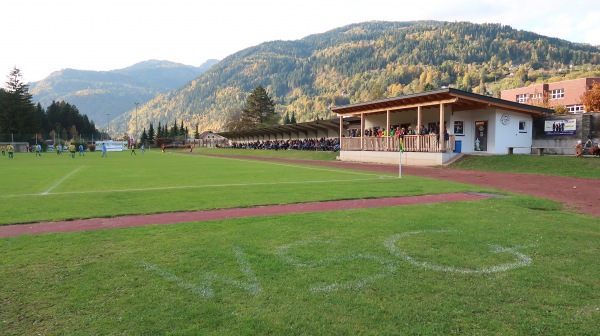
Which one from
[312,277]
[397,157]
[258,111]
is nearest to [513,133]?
[397,157]

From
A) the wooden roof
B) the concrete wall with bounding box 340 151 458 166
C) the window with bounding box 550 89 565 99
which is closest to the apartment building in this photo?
the window with bounding box 550 89 565 99

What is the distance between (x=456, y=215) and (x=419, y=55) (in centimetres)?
20305

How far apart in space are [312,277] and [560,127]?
1233 inches

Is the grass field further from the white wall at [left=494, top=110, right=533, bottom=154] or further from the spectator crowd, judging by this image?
the spectator crowd

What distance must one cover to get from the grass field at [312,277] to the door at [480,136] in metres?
22.4

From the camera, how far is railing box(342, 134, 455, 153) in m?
27.9

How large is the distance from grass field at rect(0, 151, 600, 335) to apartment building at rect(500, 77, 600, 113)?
86.4m

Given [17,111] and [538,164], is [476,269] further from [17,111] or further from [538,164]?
[17,111]

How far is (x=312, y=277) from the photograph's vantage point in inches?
190

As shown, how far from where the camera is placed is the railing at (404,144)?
27891 mm

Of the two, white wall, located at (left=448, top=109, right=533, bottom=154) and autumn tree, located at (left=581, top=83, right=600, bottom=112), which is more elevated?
autumn tree, located at (left=581, top=83, right=600, bottom=112)

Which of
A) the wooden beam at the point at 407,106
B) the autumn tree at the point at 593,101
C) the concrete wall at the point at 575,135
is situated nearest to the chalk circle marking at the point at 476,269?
the wooden beam at the point at 407,106

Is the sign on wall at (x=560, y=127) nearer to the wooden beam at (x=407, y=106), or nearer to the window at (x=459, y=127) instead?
the window at (x=459, y=127)

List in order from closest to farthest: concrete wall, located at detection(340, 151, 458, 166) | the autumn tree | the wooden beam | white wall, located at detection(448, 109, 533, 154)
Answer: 1. the wooden beam
2. concrete wall, located at detection(340, 151, 458, 166)
3. white wall, located at detection(448, 109, 533, 154)
4. the autumn tree
